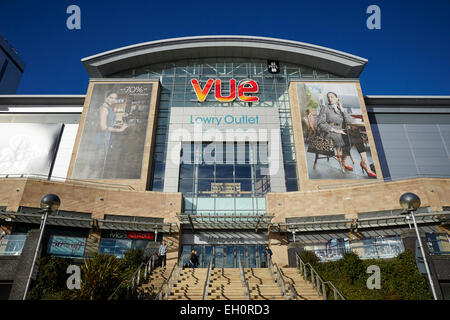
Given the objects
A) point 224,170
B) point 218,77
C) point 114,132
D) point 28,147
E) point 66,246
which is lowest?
point 66,246

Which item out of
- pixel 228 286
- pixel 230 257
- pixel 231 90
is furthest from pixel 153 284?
pixel 231 90

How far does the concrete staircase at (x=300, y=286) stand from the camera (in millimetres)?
12584

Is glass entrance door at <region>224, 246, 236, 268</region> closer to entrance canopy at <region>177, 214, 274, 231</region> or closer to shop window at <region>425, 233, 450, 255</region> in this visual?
entrance canopy at <region>177, 214, 274, 231</region>

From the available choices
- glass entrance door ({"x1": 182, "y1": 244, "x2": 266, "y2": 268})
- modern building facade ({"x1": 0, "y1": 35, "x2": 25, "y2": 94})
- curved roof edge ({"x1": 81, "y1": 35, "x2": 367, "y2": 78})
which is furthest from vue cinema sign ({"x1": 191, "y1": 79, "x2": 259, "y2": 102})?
modern building facade ({"x1": 0, "y1": 35, "x2": 25, "y2": 94})

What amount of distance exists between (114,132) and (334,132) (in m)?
22.6

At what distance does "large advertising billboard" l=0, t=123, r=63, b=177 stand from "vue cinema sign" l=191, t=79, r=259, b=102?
52.0 ft

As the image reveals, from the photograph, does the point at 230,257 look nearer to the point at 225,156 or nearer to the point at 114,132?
the point at 225,156

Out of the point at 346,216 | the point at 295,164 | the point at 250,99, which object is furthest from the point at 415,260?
the point at 250,99

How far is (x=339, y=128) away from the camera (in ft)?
101

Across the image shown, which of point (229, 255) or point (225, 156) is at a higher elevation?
point (225, 156)

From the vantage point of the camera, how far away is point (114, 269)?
12.6 meters

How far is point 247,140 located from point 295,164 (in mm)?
5548

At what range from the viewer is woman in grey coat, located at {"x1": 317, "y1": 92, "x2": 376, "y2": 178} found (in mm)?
28913

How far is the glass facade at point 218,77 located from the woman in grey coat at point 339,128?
3.68m
